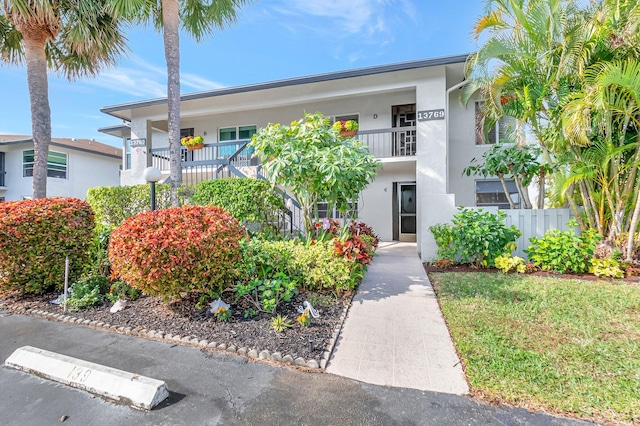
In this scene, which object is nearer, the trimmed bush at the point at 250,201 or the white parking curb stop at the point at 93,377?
the white parking curb stop at the point at 93,377

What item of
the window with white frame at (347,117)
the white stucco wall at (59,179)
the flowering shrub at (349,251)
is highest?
the window with white frame at (347,117)

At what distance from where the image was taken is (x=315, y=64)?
13.8 metres

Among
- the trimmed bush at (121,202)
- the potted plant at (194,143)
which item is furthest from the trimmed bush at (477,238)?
the potted plant at (194,143)

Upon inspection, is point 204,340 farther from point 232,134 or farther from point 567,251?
point 232,134

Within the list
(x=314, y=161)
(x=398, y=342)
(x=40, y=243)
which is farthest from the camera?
(x=314, y=161)

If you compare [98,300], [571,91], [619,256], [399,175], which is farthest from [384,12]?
[98,300]

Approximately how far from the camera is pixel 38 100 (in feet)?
28.2

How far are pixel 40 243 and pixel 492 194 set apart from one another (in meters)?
12.6

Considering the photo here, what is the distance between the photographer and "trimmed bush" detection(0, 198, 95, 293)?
16.8ft

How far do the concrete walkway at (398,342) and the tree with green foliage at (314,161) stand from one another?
6.50 ft

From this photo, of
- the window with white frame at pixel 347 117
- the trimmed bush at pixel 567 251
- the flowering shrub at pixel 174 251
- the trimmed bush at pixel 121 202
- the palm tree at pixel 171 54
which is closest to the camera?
the flowering shrub at pixel 174 251

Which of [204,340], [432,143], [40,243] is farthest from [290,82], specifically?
[204,340]

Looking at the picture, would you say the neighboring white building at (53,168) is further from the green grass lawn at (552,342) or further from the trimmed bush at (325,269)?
the green grass lawn at (552,342)

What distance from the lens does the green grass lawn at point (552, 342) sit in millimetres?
2525
